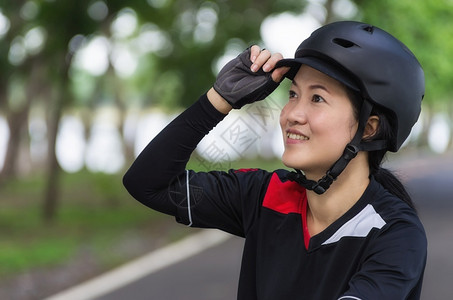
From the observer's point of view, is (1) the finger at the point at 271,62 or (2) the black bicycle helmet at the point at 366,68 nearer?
(2) the black bicycle helmet at the point at 366,68

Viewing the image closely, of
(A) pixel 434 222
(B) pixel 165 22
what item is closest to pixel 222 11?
(B) pixel 165 22

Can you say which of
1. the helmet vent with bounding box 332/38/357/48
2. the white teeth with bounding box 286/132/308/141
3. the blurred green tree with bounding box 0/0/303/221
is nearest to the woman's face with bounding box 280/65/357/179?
the white teeth with bounding box 286/132/308/141

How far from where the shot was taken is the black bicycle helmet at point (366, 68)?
7.77 feet

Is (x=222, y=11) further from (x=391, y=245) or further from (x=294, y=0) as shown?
(x=391, y=245)

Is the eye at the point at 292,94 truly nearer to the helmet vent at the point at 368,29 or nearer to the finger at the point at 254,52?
the finger at the point at 254,52

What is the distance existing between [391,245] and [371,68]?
567 mm

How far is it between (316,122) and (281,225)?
38 centimetres

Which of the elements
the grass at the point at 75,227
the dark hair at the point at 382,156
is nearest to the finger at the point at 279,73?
the dark hair at the point at 382,156

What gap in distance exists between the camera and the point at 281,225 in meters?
2.51

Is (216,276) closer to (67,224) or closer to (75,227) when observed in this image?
(75,227)

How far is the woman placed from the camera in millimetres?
2281

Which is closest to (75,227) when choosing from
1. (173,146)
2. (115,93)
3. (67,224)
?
(67,224)

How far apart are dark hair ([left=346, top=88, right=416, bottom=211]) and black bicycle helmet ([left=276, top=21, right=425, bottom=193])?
0.02m

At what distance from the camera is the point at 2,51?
626 inches
